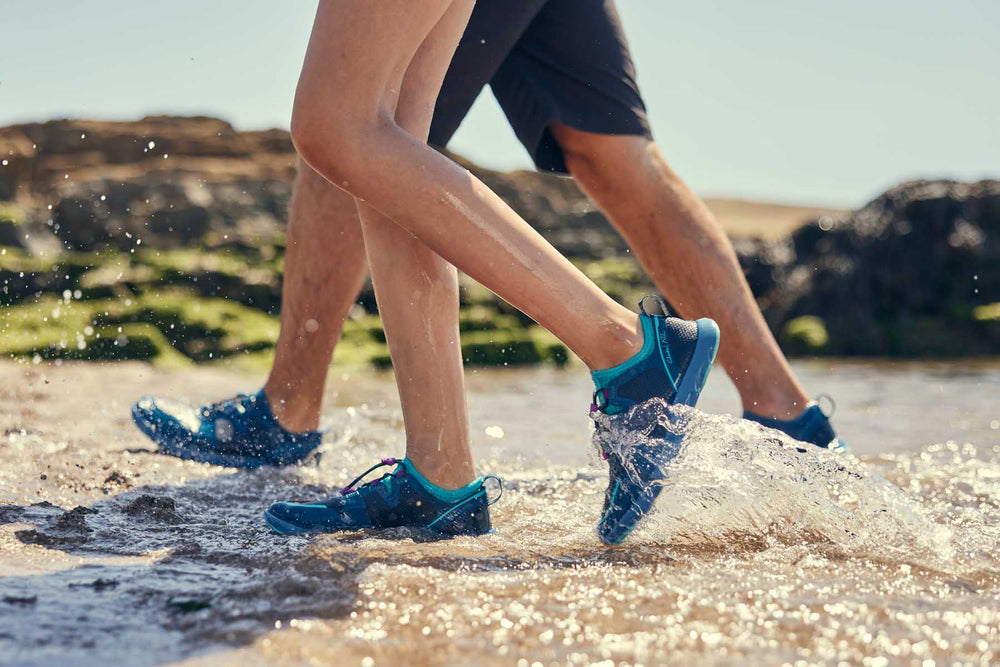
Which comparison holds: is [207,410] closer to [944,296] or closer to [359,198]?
[359,198]

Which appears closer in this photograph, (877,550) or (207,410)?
(877,550)

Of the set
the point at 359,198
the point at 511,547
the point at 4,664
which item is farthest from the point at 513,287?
the point at 4,664

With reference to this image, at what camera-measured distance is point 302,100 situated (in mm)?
1649

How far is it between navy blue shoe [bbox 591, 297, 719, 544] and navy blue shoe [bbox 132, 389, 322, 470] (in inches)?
42.6

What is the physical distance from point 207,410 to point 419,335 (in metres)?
1.08

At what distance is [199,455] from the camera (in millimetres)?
2459

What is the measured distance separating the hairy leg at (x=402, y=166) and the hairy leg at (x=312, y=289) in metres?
0.74

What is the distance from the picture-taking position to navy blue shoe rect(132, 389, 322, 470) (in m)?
2.46

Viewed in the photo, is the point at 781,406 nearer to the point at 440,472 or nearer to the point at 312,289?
the point at 440,472

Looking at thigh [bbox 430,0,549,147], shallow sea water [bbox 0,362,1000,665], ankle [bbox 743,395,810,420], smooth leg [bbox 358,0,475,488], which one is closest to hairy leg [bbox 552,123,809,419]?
ankle [bbox 743,395,810,420]

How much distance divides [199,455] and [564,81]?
1.37m

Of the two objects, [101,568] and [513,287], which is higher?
[513,287]

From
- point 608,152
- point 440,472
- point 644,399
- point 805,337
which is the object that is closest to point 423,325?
point 440,472

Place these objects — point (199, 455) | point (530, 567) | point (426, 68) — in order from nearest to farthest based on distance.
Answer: point (530, 567) < point (426, 68) < point (199, 455)
